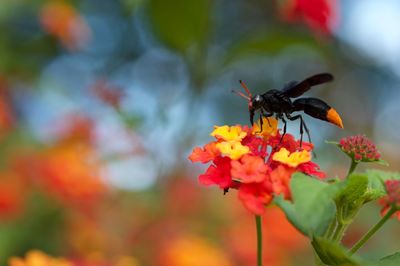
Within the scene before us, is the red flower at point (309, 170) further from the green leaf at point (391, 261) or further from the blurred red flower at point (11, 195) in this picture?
the blurred red flower at point (11, 195)

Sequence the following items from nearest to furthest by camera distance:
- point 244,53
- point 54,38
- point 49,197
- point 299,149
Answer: point 299,149
point 244,53
point 49,197
point 54,38

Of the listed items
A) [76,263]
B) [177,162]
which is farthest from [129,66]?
[76,263]

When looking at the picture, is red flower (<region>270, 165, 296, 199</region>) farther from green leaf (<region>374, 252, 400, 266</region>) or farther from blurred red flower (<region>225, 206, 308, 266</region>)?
blurred red flower (<region>225, 206, 308, 266</region>)

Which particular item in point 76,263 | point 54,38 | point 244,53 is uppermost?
point 54,38

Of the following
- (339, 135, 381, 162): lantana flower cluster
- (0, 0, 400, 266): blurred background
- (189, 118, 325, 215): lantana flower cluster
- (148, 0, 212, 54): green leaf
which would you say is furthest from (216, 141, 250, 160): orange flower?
(148, 0, 212, 54): green leaf

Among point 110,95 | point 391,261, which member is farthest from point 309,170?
point 110,95

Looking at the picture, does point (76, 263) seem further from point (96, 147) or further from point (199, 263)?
point (96, 147)
